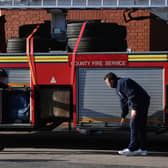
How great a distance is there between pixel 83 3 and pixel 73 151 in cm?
328

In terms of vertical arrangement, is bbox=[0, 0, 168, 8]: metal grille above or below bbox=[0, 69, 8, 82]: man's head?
above

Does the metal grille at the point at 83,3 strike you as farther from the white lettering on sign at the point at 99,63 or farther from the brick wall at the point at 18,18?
the brick wall at the point at 18,18

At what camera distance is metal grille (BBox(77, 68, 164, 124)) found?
31.8ft

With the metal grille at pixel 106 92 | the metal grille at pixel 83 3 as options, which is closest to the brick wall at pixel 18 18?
the metal grille at pixel 83 3

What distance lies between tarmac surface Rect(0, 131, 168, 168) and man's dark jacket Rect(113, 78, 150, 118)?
0.98 metres

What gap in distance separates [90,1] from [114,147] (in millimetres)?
3206

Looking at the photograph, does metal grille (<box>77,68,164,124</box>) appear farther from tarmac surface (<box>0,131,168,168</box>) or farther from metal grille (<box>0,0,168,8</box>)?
metal grille (<box>0,0,168,8</box>)

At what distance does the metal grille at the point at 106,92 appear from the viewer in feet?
31.8

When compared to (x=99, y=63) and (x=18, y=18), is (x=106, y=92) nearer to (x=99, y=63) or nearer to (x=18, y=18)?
(x=99, y=63)

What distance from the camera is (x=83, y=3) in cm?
1108

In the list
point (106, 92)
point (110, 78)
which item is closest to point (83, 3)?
point (106, 92)

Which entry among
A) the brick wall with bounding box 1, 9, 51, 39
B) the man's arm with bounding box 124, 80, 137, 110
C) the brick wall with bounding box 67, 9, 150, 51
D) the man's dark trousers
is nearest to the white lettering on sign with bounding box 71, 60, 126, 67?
the man's arm with bounding box 124, 80, 137, 110

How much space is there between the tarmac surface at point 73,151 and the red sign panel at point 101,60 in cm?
167

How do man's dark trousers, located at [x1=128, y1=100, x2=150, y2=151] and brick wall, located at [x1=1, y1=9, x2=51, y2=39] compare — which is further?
brick wall, located at [x1=1, y1=9, x2=51, y2=39]
